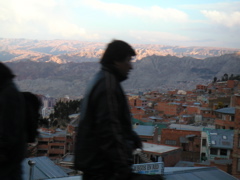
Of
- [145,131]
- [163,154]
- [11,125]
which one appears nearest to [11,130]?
[11,125]

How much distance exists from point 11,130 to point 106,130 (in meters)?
0.44

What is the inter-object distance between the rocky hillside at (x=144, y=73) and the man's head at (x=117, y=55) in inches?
3850

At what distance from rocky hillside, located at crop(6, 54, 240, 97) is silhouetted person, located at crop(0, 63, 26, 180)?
97885 mm

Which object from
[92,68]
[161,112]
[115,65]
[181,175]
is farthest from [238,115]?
[92,68]

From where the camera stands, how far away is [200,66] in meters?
136

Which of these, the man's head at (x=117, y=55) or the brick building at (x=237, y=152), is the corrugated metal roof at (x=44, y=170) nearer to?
the man's head at (x=117, y=55)

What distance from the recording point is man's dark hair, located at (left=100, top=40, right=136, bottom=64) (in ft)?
6.79

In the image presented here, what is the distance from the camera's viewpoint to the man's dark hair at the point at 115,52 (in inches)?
81.4

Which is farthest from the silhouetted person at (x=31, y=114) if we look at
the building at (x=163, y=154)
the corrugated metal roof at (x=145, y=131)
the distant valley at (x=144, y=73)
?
the distant valley at (x=144, y=73)

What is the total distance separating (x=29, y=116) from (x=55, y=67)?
139027 mm

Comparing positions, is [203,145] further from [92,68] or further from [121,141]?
[92,68]

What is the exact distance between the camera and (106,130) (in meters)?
1.86

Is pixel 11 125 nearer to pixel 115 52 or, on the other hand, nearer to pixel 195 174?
pixel 115 52

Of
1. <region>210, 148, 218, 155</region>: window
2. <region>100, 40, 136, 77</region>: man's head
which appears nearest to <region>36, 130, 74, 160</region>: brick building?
<region>210, 148, 218, 155</region>: window
